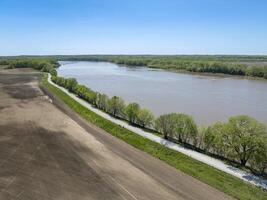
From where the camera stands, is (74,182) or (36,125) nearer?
(74,182)

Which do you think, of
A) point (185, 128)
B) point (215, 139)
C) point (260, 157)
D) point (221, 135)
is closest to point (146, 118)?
point (185, 128)

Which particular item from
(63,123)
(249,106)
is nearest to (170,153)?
(63,123)

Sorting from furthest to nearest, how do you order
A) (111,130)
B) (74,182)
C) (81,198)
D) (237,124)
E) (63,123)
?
(63,123) → (111,130) → (237,124) → (74,182) → (81,198)

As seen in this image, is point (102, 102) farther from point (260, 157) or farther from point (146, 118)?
point (260, 157)

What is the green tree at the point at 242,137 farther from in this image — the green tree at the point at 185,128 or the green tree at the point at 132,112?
the green tree at the point at 132,112

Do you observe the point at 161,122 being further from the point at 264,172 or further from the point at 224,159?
the point at 264,172

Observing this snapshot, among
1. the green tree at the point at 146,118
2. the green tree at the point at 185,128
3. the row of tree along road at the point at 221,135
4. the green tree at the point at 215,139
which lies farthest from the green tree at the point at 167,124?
the green tree at the point at 215,139
